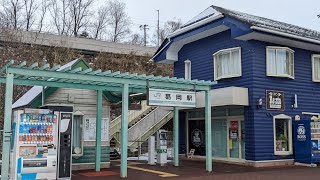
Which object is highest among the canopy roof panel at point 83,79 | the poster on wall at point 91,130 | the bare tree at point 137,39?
the bare tree at point 137,39

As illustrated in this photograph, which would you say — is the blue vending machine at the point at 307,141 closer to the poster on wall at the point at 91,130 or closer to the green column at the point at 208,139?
the green column at the point at 208,139

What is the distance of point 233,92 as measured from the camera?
48.3ft

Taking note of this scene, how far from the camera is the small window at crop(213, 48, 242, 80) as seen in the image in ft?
52.3

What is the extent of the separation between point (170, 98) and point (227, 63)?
16.5 feet

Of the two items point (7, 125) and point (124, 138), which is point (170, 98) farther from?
point (7, 125)

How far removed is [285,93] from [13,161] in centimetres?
1110

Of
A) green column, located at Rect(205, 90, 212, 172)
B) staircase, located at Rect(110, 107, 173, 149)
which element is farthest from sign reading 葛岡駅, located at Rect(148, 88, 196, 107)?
staircase, located at Rect(110, 107, 173, 149)

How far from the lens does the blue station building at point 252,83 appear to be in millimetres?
15047

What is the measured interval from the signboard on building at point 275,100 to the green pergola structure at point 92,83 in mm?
3505

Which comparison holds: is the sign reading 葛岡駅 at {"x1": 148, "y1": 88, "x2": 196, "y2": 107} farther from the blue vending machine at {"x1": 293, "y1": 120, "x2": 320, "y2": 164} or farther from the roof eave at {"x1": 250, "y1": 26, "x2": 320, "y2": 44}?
the blue vending machine at {"x1": 293, "y1": 120, "x2": 320, "y2": 164}

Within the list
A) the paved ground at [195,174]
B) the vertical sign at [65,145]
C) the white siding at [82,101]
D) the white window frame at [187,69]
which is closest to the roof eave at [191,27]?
the white window frame at [187,69]

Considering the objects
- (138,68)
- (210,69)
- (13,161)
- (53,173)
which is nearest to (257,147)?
(210,69)

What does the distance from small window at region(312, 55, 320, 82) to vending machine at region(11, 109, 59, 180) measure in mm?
12025

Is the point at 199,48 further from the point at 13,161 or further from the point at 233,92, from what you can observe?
the point at 13,161
